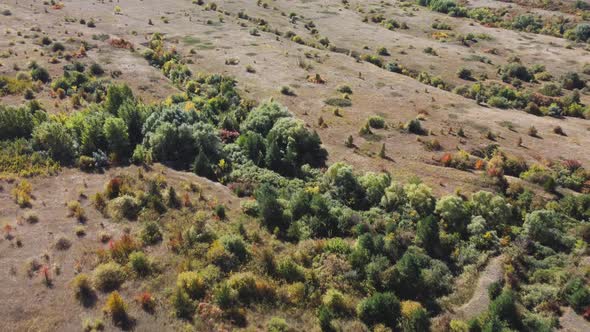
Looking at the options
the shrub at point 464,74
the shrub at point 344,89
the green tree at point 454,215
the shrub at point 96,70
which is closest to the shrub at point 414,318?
the green tree at point 454,215

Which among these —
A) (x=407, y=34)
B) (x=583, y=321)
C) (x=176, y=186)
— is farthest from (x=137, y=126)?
(x=407, y=34)

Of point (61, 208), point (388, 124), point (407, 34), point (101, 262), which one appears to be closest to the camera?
point (101, 262)

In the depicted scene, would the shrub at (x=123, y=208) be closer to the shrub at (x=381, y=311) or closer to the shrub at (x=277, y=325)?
the shrub at (x=277, y=325)

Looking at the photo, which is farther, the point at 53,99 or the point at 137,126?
the point at 53,99

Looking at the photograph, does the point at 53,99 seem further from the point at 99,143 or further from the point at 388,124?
the point at 388,124

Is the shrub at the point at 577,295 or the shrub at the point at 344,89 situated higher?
the shrub at the point at 344,89

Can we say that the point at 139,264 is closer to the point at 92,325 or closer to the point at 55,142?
the point at 92,325

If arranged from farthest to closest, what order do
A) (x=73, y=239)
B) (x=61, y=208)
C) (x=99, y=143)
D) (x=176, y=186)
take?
(x=99, y=143) < (x=176, y=186) < (x=61, y=208) < (x=73, y=239)
